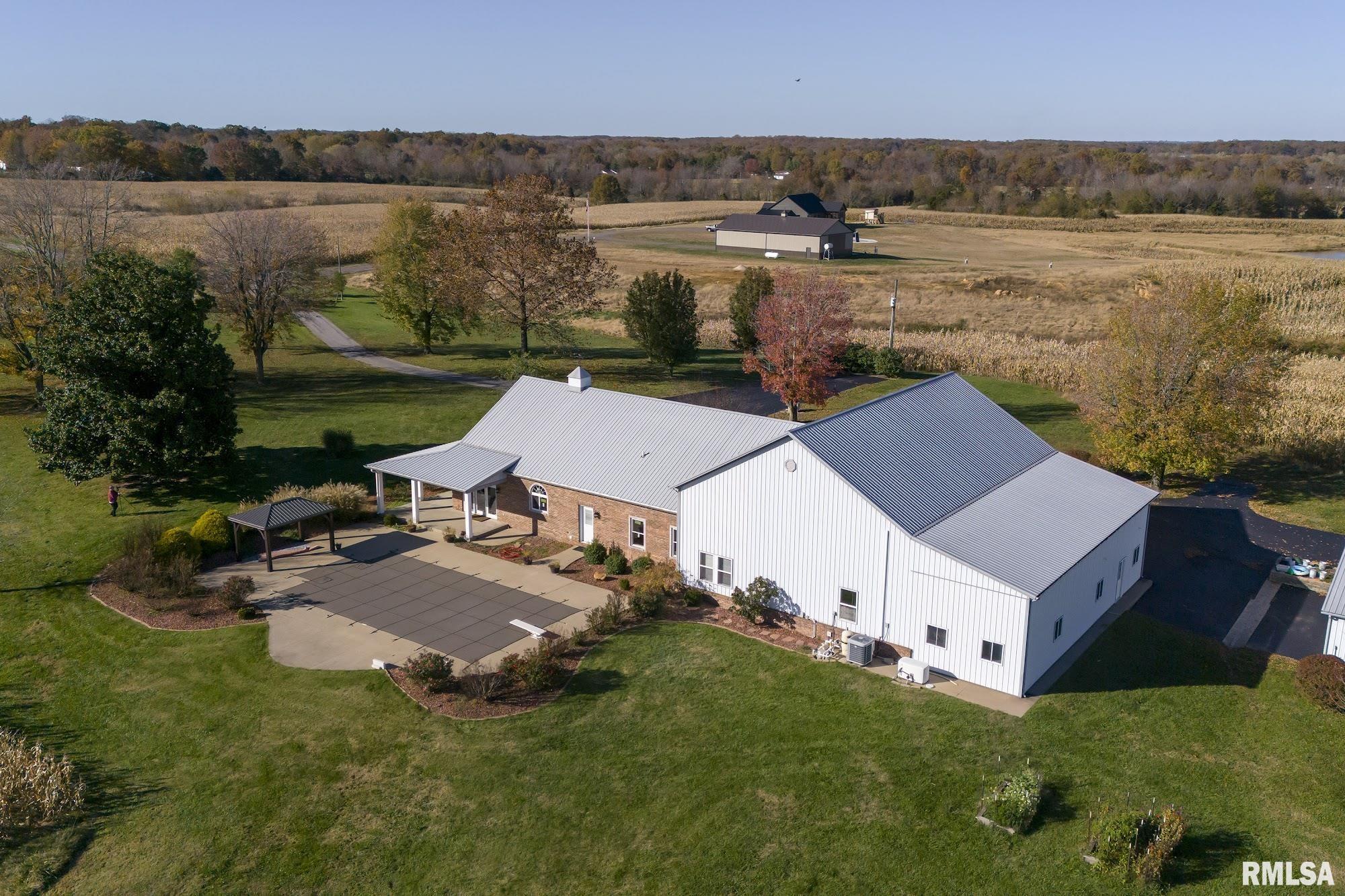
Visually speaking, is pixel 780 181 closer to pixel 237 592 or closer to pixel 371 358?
pixel 371 358

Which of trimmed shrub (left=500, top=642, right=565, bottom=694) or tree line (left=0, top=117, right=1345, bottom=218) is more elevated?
tree line (left=0, top=117, right=1345, bottom=218)

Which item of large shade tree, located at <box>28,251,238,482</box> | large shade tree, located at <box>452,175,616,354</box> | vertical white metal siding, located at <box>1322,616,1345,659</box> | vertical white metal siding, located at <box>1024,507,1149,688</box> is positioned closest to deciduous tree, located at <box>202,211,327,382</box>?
large shade tree, located at <box>452,175,616,354</box>

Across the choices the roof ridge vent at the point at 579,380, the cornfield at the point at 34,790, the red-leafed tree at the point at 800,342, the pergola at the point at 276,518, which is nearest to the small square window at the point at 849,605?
the roof ridge vent at the point at 579,380

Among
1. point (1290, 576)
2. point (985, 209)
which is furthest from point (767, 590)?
point (985, 209)

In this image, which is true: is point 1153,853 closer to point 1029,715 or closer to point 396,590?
point 1029,715

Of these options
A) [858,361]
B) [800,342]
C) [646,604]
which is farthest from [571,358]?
[646,604]

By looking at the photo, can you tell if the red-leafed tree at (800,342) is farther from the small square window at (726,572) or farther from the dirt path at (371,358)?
the small square window at (726,572)

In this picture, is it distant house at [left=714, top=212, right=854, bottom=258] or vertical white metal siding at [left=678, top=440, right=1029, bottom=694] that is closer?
vertical white metal siding at [left=678, top=440, right=1029, bottom=694]

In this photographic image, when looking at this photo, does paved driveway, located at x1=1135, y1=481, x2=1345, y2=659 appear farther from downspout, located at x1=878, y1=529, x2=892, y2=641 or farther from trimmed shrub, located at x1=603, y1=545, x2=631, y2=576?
trimmed shrub, located at x1=603, y1=545, x2=631, y2=576
